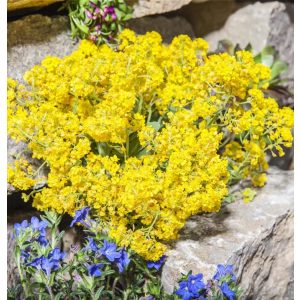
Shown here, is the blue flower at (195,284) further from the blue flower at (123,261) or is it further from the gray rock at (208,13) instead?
the gray rock at (208,13)

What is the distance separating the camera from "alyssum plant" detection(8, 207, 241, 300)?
2721 mm

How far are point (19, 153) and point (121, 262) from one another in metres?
0.72

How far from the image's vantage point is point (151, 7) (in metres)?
3.71

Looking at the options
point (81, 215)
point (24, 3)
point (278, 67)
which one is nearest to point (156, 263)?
point (81, 215)

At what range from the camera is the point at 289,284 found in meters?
3.52

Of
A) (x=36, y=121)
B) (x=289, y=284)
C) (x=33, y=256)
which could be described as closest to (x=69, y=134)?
(x=36, y=121)

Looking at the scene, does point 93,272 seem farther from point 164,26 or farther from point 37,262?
point 164,26

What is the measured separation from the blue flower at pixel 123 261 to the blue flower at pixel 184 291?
24 centimetres

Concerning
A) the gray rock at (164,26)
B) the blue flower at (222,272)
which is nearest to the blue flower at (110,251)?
the blue flower at (222,272)

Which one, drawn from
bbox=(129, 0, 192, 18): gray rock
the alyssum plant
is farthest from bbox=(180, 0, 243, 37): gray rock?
the alyssum plant

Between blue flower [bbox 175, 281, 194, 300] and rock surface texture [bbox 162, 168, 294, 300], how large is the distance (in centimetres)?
16

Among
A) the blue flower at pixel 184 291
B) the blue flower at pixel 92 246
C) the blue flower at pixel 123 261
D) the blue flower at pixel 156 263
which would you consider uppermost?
the blue flower at pixel 92 246

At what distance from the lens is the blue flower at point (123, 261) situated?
2.73 m

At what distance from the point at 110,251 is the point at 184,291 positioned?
1.16 feet
